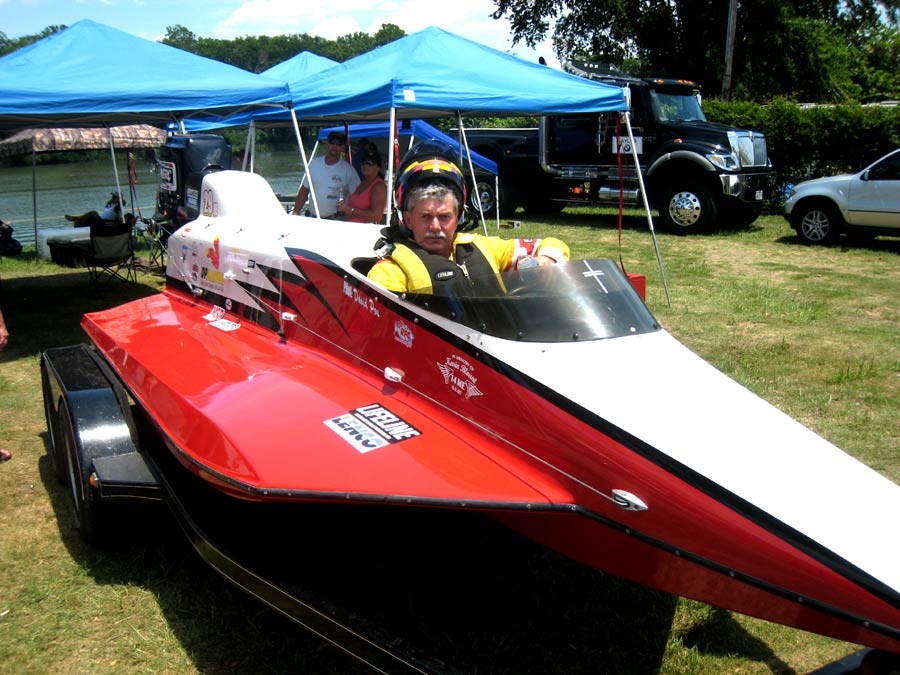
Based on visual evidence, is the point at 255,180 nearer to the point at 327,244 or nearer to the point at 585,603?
the point at 327,244

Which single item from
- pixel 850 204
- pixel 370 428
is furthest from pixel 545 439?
pixel 850 204

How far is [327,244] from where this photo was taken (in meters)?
3.99

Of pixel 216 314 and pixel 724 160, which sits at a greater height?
pixel 724 160

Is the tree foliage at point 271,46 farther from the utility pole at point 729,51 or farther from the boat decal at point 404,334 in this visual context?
the boat decal at point 404,334

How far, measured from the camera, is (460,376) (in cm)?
298

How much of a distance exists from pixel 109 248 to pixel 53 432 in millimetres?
6365

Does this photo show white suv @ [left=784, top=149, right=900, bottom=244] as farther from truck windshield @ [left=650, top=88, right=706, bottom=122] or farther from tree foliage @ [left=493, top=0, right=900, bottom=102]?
tree foliage @ [left=493, top=0, right=900, bottom=102]

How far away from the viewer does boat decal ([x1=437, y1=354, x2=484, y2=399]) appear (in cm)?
292

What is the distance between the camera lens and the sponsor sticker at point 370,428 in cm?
290

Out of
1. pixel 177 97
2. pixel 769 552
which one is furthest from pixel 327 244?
pixel 177 97

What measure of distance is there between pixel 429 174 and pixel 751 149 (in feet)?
41.2

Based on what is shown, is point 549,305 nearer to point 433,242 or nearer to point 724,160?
point 433,242

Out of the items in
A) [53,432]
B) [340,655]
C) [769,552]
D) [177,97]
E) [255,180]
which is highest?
[177,97]

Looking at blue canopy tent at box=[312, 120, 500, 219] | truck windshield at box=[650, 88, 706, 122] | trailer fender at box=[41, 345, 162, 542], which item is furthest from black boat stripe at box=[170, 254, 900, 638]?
truck windshield at box=[650, 88, 706, 122]
